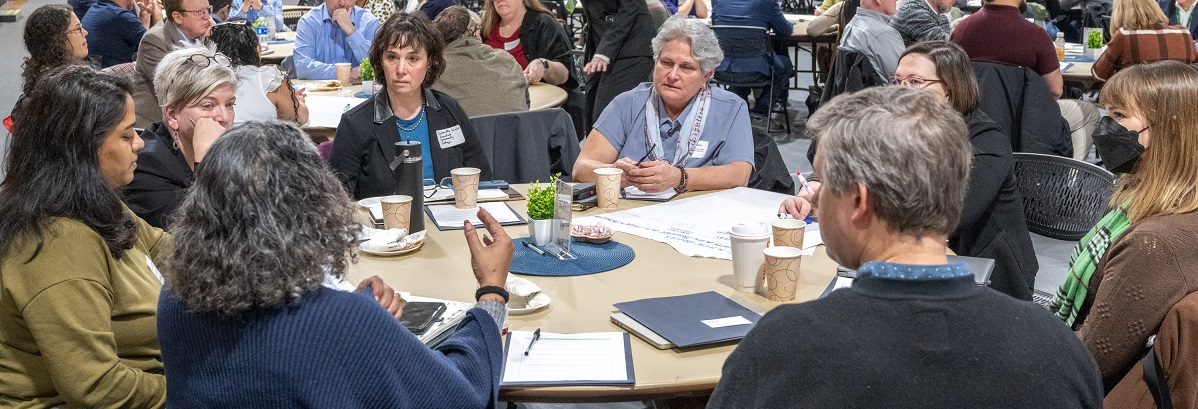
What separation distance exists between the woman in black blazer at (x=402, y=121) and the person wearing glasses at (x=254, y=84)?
0.30 metres

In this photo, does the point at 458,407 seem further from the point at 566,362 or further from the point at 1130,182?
the point at 1130,182

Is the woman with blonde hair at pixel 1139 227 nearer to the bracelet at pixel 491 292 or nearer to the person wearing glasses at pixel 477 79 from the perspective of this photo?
the bracelet at pixel 491 292

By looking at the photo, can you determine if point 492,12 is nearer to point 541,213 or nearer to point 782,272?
point 541,213

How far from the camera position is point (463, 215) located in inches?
114

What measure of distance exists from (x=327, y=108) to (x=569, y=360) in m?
3.20

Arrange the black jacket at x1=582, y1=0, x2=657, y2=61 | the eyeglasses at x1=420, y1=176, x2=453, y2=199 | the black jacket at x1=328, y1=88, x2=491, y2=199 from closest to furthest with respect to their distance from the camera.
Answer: the eyeglasses at x1=420, y1=176, x2=453, y2=199 < the black jacket at x1=328, y1=88, x2=491, y2=199 < the black jacket at x1=582, y1=0, x2=657, y2=61

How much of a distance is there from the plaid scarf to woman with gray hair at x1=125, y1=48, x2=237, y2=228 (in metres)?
2.20

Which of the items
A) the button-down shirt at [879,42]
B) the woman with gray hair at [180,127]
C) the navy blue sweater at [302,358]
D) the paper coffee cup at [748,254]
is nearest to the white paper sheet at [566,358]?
the navy blue sweater at [302,358]

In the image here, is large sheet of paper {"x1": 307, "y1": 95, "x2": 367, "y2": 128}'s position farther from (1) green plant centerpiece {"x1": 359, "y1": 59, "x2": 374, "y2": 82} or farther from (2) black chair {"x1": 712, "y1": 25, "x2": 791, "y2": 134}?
(2) black chair {"x1": 712, "y1": 25, "x2": 791, "y2": 134}

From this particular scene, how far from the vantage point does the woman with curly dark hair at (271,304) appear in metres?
1.44

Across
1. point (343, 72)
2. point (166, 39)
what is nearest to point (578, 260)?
point (343, 72)

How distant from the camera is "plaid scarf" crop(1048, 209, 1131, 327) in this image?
7.34 feet

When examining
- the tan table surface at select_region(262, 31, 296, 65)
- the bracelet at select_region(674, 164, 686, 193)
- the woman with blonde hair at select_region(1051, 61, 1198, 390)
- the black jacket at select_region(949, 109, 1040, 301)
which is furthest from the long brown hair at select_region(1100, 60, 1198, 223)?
the tan table surface at select_region(262, 31, 296, 65)

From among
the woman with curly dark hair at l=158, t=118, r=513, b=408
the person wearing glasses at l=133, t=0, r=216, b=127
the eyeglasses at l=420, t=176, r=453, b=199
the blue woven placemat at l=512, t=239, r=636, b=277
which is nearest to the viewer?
the woman with curly dark hair at l=158, t=118, r=513, b=408
